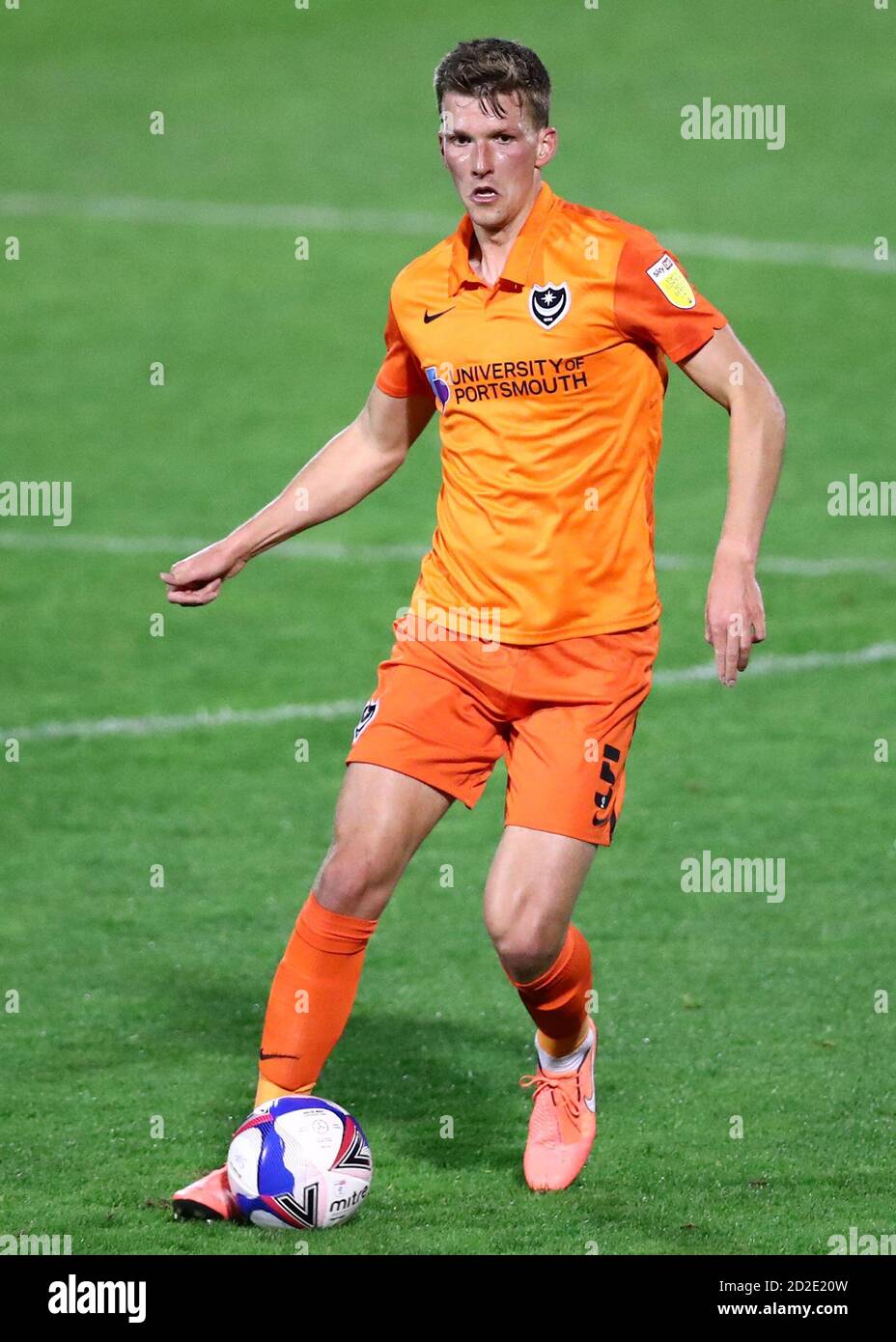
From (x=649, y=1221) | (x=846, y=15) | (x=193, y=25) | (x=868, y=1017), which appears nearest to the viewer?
(x=649, y=1221)

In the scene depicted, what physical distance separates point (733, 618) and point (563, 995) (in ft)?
4.05

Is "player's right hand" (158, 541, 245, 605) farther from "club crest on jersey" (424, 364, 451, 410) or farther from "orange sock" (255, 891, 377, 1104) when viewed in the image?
"orange sock" (255, 891, 377, 1104)

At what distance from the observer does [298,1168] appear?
527cm

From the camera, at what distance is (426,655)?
18.4 feet

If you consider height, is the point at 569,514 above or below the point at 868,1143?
above

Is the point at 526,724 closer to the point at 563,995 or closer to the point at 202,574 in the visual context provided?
the point at 563,995

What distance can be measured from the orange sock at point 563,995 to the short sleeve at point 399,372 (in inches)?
59.1

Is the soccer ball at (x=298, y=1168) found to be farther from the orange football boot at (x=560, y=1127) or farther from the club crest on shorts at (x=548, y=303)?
the club crest on shorts at (x=548, y=303)

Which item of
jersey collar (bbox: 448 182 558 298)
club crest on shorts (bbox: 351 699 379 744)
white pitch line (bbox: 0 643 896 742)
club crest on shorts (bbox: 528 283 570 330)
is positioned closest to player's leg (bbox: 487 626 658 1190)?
club crest on shorts (bbox: 351 699 379 744)

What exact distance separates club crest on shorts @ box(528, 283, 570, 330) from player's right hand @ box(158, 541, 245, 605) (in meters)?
1.03

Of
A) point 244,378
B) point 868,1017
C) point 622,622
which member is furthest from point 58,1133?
point 244,378

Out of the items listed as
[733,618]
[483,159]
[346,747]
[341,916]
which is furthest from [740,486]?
[346,747]

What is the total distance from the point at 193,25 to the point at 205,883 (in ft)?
82.7

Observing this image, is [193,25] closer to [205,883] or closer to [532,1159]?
[205,883]
